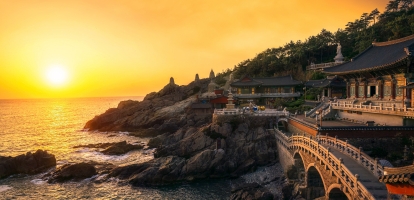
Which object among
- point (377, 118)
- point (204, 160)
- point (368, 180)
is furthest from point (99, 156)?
point (368, 180)

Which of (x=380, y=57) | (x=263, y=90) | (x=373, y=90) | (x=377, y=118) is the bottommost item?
(x=377, y=118)

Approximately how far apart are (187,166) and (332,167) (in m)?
22.4

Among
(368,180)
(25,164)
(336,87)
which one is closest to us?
(368,180)

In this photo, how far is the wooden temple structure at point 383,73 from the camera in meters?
30.0

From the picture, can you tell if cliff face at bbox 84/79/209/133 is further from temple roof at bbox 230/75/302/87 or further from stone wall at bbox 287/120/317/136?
stone wall at bbox 287/120/317/136

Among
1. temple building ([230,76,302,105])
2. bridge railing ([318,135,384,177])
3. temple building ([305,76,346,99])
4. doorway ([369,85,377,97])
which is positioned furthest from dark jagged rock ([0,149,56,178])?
temple building ([305,76,346,99])

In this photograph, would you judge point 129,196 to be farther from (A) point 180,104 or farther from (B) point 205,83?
(B) point 205,83

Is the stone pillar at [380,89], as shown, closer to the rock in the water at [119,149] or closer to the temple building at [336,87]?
the temple building at [336,87]

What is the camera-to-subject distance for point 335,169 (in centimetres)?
1961

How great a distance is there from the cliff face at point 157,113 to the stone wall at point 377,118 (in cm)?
4001

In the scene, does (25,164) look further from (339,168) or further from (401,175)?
(401,175)

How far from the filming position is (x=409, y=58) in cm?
2836

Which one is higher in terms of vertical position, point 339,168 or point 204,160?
point 339,168

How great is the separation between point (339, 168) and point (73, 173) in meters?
36.5
